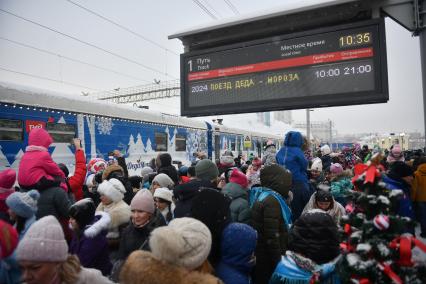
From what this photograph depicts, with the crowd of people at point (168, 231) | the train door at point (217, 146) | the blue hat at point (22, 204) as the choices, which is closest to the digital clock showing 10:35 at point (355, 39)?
the crowd of people at point (168, 231)

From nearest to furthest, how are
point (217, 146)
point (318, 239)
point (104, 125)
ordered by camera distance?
point (318, 239)
point (104, 125)
point (217, 146)

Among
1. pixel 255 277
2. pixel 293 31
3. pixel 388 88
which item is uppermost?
pixel 293 31

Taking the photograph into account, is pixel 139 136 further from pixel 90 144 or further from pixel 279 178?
pixel 279 178

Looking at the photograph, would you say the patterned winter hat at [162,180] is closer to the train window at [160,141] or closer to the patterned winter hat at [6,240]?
the patterned winter hat at [6,240]

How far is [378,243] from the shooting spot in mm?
1648

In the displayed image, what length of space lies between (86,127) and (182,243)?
684 cm

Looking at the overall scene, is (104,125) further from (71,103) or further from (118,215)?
(118,215)

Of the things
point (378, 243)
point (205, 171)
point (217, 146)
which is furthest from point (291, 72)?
point (217, 146)

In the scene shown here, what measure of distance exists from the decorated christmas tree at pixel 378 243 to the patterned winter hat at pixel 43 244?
60.4 inches

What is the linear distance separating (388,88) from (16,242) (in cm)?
516

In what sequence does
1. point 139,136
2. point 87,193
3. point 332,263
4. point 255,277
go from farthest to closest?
point 139,136, point 87,193, point 255,277, point 332,263

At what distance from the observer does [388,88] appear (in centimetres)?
491

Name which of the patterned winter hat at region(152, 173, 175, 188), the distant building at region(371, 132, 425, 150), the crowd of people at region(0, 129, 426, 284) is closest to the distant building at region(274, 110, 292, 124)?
the distant building at region(371, 132, 425, 150)

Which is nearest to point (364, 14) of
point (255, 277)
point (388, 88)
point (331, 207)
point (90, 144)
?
point (388, 88)
